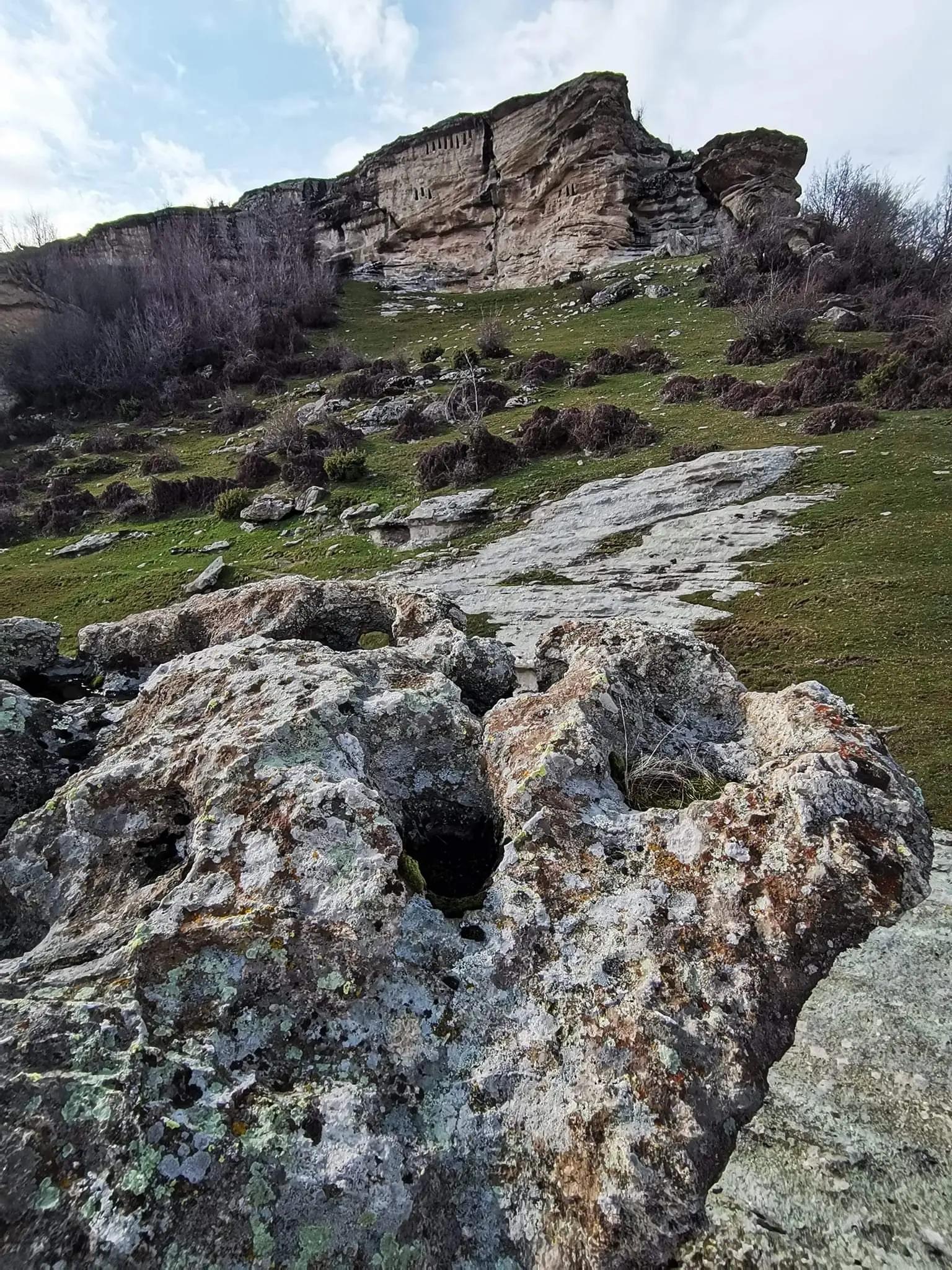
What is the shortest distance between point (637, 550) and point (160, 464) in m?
22.7

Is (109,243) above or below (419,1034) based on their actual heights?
above

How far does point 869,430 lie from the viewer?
17875 millimetres

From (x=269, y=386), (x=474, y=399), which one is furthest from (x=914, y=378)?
(x=269, y=386)

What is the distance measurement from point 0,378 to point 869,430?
5268 centimetres

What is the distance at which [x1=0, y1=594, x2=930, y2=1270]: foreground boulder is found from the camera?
2.26 m

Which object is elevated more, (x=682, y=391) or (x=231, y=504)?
(x=682, y=391)

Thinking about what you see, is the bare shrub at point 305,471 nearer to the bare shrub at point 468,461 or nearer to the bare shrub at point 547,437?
the bare shrub at point 468,461

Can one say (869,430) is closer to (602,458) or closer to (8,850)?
(602,458)

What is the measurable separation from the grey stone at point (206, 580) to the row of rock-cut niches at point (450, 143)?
6905 centimetres

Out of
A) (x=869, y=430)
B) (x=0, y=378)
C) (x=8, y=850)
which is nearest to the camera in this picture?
(x=8, y=850)

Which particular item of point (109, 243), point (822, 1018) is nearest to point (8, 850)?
point (822, 1018)

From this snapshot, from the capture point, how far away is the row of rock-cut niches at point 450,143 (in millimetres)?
65312

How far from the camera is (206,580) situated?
16.0 m

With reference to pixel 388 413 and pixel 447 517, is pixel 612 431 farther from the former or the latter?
pixel 388 413
